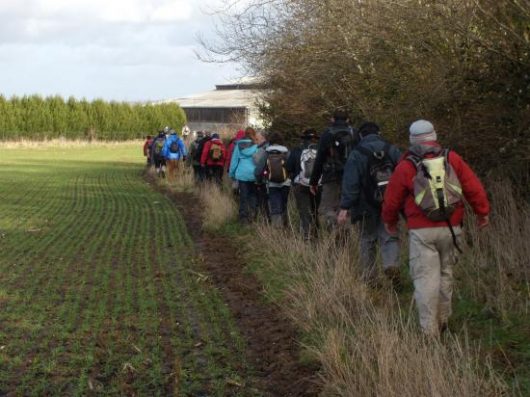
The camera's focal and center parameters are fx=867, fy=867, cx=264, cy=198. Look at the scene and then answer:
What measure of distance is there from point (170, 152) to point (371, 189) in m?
20.3

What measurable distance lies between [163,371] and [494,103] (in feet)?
16.7

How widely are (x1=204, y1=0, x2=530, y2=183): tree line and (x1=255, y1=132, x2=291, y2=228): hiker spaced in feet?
4.36

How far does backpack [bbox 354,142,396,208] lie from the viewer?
8.27 metres

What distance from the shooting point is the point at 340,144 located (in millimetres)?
10352

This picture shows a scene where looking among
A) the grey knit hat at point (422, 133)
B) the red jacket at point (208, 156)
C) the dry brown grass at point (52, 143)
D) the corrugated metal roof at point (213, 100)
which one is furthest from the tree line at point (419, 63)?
the dry brown grass at point (52, 143)

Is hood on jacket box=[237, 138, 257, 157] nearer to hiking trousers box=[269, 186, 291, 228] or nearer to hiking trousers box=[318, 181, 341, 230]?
hiking trousers box=[269, 186, 291, 228]

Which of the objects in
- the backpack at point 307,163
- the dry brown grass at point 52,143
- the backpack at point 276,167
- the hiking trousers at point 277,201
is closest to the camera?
the backpack at point 307,163

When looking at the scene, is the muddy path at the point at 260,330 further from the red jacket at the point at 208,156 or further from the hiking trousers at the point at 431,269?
the red jacket at the point at 208,156

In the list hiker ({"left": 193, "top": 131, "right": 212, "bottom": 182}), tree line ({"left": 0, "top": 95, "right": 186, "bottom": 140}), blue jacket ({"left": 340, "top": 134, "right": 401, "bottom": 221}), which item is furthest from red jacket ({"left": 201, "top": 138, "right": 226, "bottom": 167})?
tree line ({"left": 0, "top": 95, "right": 186, "bottom": 140})

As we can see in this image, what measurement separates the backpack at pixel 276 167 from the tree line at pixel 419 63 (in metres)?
1.41

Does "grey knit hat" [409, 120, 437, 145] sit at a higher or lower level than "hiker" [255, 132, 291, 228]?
higher

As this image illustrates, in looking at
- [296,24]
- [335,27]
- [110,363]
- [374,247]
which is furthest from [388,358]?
[296,24]

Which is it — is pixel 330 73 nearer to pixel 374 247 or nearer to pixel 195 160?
pixel 374 247

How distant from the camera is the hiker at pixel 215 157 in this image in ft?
69.4
